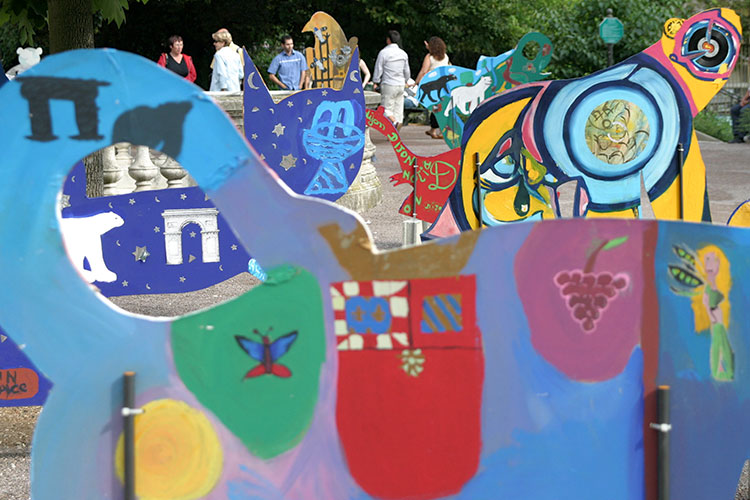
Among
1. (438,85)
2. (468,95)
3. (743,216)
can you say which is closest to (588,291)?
(743,216)

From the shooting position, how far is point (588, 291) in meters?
2.38

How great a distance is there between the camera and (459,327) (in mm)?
2377

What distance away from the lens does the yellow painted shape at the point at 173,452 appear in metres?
2.38

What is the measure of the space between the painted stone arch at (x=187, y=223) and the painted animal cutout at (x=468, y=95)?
17.2 feet

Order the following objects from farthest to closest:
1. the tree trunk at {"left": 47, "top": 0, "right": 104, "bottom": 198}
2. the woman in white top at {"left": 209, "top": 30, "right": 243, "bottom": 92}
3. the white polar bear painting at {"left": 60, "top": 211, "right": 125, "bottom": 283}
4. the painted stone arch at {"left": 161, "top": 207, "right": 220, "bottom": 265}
Result: the woman in white top at {"left": 209, "top": 30, "right": 243, "bottom": 92}
the tree trunk at {"left": 47, "top": 0, "right": 104, "bottom": 198}
the painted stone arch at {"left": 161, "top": 207, "right": 220, "bottom": 265}
the white polar bear painting at {"left": 60, "top": 211, "right": 125, "bottom": 283}

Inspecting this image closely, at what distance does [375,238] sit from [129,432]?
257 inches

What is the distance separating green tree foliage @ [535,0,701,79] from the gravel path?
3073 mm

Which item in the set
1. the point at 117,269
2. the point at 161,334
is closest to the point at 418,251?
the point at 161,334

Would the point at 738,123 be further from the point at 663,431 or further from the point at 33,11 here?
the point at 663,431

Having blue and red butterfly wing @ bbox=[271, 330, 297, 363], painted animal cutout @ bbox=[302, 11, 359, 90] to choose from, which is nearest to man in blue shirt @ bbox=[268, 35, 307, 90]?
painted animal cutout @ bbox=[302, 11, 359, 90]

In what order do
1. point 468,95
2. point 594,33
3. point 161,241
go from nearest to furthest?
point 161,241 < point 468,95 < point 594,33

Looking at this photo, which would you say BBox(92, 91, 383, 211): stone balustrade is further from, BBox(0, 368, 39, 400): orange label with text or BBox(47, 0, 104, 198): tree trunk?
BBox(0, 368, 39, 400): orange label with text

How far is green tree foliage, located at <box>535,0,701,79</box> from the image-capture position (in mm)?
18625

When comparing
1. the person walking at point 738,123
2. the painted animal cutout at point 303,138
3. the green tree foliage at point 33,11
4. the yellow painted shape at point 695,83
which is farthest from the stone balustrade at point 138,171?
the person walking at point 738,123
